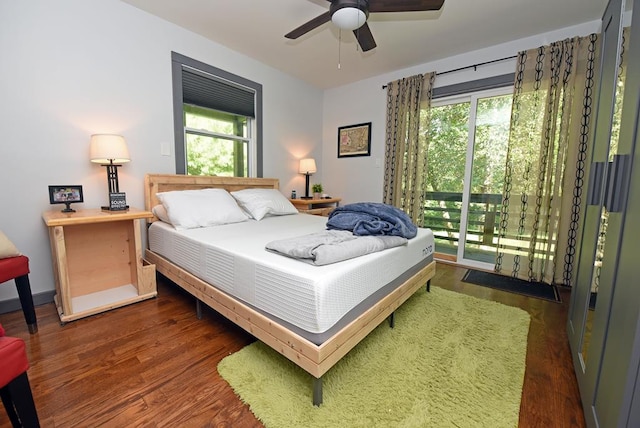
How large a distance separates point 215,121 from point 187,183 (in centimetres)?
89

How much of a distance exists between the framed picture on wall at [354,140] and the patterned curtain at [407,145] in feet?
1.16

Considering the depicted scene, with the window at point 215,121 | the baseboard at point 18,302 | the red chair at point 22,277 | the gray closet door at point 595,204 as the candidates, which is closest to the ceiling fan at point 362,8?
the gray closet door at point 595,204

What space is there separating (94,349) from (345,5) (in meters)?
2.68

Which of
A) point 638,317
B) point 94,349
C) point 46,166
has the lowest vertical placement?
point 94,349

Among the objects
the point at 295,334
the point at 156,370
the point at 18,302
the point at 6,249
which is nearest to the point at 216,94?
the point at 6,249

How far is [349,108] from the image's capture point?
4.22 m

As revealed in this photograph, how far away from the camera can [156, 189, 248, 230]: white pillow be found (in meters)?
2.24

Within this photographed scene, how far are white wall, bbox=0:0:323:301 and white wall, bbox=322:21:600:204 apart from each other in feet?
6.98

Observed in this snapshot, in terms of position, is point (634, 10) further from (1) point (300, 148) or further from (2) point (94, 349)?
(1) point (300, 148)

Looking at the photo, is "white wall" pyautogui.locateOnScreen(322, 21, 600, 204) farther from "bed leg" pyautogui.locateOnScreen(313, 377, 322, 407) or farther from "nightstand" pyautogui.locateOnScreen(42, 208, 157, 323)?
"bed leg" pyautogui.locateOnScreen(313, 377, 322, 407)

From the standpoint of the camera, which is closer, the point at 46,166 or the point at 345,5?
the point at 345,5

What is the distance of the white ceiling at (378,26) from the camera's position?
2336mm

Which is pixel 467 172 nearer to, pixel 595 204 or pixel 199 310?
pixel 595 204

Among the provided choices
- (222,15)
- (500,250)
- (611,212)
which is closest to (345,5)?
(222,15)
